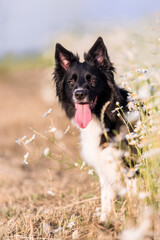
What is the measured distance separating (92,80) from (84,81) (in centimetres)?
12

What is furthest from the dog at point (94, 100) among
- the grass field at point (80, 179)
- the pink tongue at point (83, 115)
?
the grass field at point (80, 179)

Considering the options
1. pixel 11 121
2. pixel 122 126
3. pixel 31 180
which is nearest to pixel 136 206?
pixel 122 126

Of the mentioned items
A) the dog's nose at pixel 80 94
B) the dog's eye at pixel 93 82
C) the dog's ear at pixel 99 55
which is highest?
the dog's ear at pixel 99 55

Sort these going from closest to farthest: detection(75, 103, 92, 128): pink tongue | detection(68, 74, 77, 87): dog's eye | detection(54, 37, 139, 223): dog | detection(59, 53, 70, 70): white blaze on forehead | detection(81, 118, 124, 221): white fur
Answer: detection(81, 118, 124, 221): white fur → detection(54, 37, 139, 223): dog → detection(75, 103, 92, 128): pink tongue → detection(68, 74, 77, 87): dog's eye → detection(59, 53, 70, 70): white blaze on forehead

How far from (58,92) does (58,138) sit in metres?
4.66

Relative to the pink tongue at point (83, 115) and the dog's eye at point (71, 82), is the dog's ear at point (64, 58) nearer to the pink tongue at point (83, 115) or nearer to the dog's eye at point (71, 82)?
the dog's eye at point (71, 82)

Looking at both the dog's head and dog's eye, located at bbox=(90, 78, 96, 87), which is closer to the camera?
the dog's head

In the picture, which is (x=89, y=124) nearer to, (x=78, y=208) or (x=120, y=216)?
(x=78, y=208)

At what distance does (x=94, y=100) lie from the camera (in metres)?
4.13

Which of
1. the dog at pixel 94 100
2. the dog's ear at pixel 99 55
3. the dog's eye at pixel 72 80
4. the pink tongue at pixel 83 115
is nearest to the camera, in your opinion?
the dog at pixel 94 100

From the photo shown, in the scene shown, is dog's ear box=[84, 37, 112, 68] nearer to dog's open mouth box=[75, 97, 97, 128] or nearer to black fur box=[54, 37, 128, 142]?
black fur box=[54, 37, 128, 142]

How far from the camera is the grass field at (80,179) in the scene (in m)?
2.70

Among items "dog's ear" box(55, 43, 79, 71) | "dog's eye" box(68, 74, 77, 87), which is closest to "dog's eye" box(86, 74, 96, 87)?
"dog's eye" box(68, 74, 77, 87)

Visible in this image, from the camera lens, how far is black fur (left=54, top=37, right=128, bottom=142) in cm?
410
